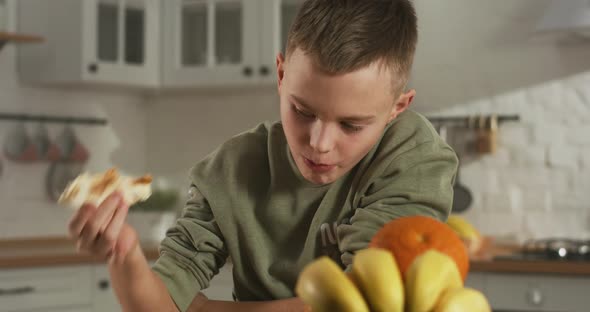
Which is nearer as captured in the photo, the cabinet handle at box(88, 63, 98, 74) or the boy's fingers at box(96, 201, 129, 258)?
the boy's fingers at box(96, 201, 129, 258)

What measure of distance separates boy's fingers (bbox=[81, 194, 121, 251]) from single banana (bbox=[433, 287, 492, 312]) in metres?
0.37

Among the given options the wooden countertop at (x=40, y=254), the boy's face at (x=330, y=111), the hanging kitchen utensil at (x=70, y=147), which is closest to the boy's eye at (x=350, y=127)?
the boy's face at (x=330, y=111)

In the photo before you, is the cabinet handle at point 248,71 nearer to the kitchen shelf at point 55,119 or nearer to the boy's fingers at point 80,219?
the kitchen shelf at point 55,119

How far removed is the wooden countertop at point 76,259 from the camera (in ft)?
10.6

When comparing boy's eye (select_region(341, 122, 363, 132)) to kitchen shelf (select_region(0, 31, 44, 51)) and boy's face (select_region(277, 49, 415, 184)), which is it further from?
kitchen shelf (select_region(0, 31, 44, 51))

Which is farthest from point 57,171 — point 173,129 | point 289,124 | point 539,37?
point 289,124

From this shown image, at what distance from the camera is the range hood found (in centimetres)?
353

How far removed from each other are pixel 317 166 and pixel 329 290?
0.33m

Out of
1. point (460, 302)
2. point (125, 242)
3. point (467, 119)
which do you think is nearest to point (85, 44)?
point (467, 119)

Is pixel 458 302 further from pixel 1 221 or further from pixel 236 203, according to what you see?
pixel 1 221

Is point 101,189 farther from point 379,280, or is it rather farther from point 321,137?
point 379,280

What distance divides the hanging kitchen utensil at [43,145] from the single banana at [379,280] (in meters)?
3.73

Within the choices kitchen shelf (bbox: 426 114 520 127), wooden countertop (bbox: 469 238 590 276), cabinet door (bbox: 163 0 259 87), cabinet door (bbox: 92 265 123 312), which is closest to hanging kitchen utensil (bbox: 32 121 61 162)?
cabinet door (bbox: 163 0 259 87)

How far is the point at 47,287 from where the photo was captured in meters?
3.59
